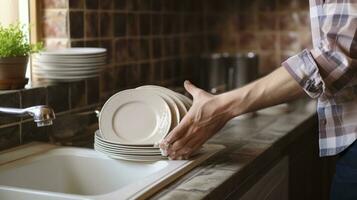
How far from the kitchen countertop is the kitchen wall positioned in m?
0.41

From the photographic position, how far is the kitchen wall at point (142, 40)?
1.54 metres

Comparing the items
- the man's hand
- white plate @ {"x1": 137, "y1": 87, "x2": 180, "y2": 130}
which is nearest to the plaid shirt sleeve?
the man's hand

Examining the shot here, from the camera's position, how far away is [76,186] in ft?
4.61

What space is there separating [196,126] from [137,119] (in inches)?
7.7

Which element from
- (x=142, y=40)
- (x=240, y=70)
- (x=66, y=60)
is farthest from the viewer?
(x=240, y=70)

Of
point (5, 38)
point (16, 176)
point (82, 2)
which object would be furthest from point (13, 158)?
point (82, 2)

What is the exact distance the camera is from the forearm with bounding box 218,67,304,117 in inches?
46.5

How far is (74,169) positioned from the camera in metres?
1.40

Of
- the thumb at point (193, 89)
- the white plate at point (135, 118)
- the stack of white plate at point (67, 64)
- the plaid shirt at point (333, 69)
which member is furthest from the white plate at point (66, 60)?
the plaid shirt at point (333, 69)

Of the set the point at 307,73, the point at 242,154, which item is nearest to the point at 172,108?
the point at 242,154

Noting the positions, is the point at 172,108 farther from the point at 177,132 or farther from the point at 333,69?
the point at 333,69

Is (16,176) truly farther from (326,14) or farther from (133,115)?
(326,14)

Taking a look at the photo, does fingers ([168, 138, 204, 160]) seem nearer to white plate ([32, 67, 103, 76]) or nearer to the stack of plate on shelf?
the stack of plate on shelf

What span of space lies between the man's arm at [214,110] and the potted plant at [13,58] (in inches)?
17.4
